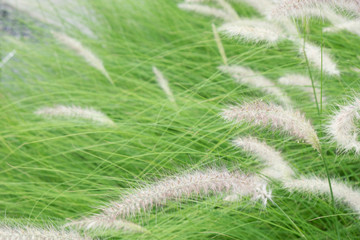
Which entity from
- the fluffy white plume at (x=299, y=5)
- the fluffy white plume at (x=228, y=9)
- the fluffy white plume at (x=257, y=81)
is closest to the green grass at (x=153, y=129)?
the fluffy white plume at (x=257, y=81)

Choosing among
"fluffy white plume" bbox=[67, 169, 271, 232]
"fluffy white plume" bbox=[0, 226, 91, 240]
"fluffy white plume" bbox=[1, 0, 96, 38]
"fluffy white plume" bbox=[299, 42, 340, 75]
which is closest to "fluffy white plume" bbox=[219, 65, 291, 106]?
"fluffy white plume" bbox=[299, 42, 340, 75]

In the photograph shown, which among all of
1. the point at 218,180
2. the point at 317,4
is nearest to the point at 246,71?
the point at 317,4

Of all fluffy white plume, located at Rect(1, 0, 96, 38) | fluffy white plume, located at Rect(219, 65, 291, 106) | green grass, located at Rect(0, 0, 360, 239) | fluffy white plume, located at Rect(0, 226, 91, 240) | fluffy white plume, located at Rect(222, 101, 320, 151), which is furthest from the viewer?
fluffy white plume, located at Rect(1, 0, 96, 38)

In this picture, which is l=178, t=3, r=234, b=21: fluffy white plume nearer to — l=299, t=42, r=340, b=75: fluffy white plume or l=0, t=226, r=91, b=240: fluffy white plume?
l=299, t=42, r=340, b=75: fluffy white plume

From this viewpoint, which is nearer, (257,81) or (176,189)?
(176,189)

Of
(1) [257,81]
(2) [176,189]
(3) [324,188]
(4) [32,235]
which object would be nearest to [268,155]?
(3) [324,188]

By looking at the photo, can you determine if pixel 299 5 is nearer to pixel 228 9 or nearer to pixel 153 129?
pixel 153 129
